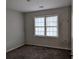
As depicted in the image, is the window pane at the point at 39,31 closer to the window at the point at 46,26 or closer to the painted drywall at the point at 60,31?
the window at the point at 46,26

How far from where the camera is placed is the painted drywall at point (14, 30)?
4105 mm

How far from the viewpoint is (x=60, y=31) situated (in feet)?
14.4

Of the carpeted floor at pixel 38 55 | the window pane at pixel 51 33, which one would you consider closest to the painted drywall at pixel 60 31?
the window pane at pixel 51 33

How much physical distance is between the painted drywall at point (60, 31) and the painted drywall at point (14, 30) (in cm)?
54

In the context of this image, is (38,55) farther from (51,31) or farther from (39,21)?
(39,21)

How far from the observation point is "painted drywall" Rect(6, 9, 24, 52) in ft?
13.5

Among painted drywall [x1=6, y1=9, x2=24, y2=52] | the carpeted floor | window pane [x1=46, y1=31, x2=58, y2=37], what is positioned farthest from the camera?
window pane [x1=46, y1=31, x2=58, y2=37]

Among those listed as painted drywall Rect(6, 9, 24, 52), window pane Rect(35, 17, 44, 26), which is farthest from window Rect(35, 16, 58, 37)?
painted drywall Rect(6, 9, 24, 52)

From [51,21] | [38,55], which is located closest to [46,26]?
[51,21]

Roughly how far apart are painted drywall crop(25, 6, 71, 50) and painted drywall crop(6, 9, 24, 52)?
54 cm

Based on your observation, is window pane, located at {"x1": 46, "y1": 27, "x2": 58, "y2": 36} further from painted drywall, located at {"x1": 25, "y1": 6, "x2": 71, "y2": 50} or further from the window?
painted drywall, located at {"x1": 25, "y1": 6, "x2": 71, "y2": 50}
